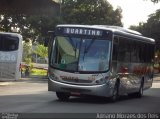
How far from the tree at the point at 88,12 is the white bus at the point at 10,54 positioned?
24644 millimetres

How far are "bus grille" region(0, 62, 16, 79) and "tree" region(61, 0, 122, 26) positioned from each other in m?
25.0

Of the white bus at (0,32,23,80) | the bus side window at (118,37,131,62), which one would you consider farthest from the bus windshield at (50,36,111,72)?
the white bus at (0,32,23,80)

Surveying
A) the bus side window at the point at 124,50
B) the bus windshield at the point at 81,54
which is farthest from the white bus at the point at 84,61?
the bus side window at the point at 124,50

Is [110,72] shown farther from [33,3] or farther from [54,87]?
[33,3]

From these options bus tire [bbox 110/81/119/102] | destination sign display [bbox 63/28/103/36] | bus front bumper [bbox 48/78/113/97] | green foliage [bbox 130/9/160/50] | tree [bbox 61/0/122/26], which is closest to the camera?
bus front bumper [bbox 48/78/113/97]

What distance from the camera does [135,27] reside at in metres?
87.7

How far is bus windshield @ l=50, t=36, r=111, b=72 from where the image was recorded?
64.7 feet

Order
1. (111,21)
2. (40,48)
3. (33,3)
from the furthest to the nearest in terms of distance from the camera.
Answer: (40,48), (111,21), (33,3)

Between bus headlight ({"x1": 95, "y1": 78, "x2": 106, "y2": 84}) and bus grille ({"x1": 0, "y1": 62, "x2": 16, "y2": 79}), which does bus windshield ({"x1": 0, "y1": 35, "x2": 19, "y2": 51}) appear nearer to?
bus grille ({"x1": 0, "y1": 62, "x2": 16, "y2": 79})

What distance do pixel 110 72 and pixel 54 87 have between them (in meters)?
2.10

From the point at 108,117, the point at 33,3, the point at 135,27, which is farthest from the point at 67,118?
the point at 135,27

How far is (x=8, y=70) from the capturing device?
3341cm

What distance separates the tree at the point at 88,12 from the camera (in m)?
58.7

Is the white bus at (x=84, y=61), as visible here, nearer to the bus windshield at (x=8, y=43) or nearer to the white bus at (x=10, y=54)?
the white bus at (x=10, y=54)
